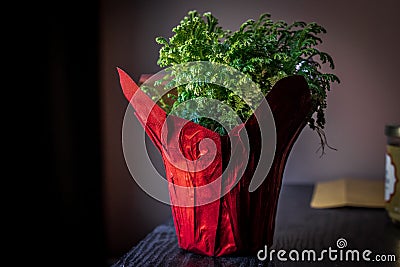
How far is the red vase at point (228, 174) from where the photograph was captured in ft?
2.25

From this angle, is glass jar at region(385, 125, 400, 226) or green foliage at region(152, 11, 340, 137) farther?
glass jar at region(385, 125, 400, 226)

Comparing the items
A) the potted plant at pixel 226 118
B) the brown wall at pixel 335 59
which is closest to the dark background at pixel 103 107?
the brown wall at pixel 335 59

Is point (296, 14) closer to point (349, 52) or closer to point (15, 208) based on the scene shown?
point (349, 52)

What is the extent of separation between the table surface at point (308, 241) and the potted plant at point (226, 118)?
1.7 inches

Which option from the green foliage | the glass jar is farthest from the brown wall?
the green foliage

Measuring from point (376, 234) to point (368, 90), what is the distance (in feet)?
1.76

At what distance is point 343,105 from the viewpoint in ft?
4.54

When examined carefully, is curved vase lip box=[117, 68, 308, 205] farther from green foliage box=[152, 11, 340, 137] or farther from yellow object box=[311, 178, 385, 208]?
yellow object box=[311, 178, 385, 208]

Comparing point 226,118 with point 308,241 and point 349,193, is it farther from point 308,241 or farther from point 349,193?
point 349,193

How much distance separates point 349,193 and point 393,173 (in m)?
0.26

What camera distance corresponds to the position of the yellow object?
3.73 ft

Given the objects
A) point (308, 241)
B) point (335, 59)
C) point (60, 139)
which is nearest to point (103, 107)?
point (60, 139)

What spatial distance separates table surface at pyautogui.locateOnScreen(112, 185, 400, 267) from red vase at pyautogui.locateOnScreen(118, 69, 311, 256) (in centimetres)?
3

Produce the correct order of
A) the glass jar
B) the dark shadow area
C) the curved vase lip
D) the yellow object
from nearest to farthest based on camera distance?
the curved vase lip, the glass jar, the yellow object, the dark shadow area
